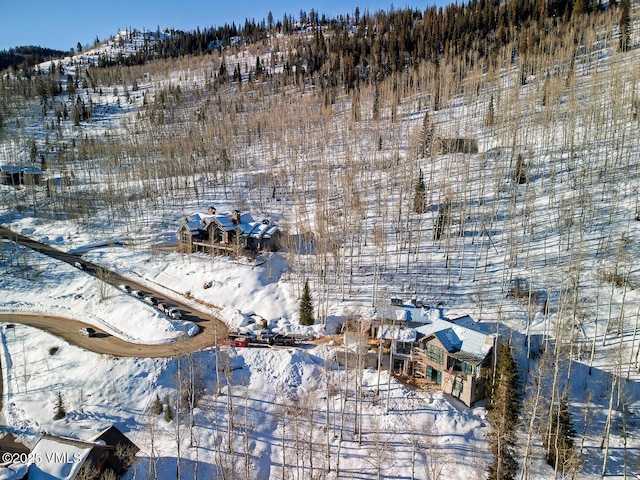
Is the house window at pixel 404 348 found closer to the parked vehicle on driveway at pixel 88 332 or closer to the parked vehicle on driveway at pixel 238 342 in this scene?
the parked vehicle on driveway at pixel 238 342

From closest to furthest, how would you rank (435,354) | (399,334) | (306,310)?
(435,354) < (399,334) < (306,310)

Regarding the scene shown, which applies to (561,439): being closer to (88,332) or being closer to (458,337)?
(458,337)

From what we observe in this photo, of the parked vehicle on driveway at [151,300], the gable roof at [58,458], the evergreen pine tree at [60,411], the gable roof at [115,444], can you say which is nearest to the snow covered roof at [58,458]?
the gable roof at [58,458]

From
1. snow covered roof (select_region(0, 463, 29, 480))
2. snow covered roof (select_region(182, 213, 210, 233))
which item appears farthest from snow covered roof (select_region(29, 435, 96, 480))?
snow covered roof (select_region(182, 213, 210, 233))

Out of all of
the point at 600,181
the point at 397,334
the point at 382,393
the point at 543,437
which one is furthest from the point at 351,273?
the point at 600,181

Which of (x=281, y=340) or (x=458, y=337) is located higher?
(x=458, y=337)

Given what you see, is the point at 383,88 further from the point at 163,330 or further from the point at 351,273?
the point at 163,330

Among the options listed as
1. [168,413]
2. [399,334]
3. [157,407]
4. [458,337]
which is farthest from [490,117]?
[157,407]
